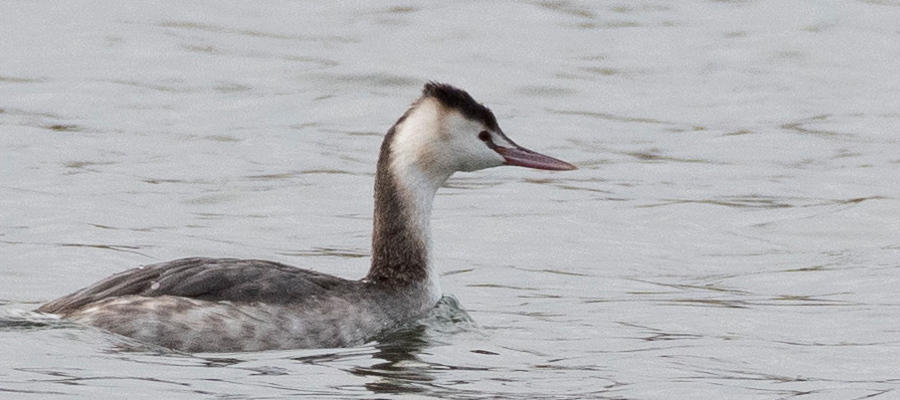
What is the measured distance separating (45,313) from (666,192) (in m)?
6.01

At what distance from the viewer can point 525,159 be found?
1002cm

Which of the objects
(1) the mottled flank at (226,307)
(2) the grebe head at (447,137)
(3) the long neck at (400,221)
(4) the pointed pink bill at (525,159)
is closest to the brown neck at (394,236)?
(3) the long neck at (400,221)

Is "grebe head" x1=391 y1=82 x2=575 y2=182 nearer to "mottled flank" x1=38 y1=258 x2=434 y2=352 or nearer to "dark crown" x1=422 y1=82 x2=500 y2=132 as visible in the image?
"dark crown" x1=422 y1=82 x2=500 y2=132

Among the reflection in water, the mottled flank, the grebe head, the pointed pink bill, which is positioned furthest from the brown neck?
the pointed pink bill

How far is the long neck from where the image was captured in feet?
32.5

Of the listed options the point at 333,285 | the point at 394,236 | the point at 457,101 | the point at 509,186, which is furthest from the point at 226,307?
the point at 509,186

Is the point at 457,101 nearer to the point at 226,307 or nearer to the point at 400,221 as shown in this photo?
the point at 400,221

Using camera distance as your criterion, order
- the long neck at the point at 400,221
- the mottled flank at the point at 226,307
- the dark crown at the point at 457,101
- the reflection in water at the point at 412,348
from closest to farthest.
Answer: the reflection in water at the point at 412,348, the mottled flank at the point at 226,307, the dark crown at the point at 457,101, the long neck at the point at 400,221

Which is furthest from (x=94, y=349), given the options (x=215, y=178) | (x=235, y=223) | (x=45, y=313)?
(x=215, y=178)

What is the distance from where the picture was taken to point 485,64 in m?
18.5

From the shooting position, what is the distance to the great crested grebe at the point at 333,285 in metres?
8.94

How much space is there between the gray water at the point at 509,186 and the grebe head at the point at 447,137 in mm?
792

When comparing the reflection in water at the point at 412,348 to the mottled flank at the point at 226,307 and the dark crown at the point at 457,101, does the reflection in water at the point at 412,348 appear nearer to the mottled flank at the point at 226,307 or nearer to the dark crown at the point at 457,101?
the mottled flank at the point at 226,307

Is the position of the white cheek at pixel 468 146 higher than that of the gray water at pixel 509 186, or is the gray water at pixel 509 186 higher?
the white cheek at pixel 468 146
